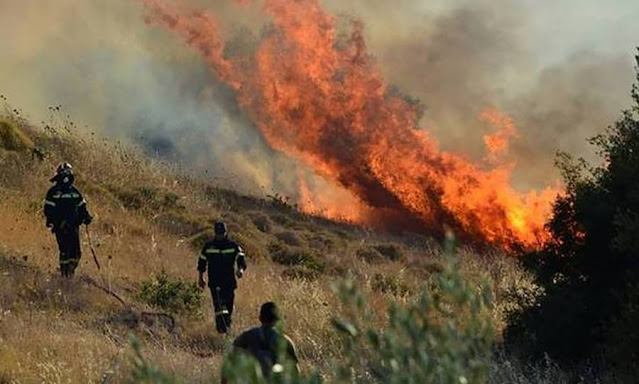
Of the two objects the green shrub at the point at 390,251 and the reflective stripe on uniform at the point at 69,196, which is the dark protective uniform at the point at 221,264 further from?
the green shrub at the point at 390,251

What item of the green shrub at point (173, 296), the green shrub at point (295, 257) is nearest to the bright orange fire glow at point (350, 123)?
the green shrub at point (295, 257)

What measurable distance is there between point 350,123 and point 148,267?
17474 mm

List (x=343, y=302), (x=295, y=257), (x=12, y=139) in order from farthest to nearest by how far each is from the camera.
Answer: (x=12, y=139) → (x=295, y=257) → (x=343, y=302)

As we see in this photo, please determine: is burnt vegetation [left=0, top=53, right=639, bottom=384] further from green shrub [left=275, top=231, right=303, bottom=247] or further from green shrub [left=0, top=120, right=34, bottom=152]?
green shrub [left=275, top=231, right=303, bottom=247]

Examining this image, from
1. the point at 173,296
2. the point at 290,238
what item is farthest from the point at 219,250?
the point at 290,238

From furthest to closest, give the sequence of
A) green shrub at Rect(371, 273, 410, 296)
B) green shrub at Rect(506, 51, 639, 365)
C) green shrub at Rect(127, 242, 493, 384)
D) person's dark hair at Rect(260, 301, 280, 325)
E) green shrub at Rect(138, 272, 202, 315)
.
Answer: green shrub at Rect(371, 273, 410, 296) → green shrub at Rect(138, 272, 202, 315) → green shrub at Rect(506, 51, 639, 365) → person's dark hair at Rect(260, 301, 280, 325) → green shrub at Rect(127, 242, 493, 384)

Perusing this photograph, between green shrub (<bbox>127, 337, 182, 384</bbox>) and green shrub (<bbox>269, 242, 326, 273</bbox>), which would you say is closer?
green shrub (<bbox>127, 337, 182, 384</bbox>)

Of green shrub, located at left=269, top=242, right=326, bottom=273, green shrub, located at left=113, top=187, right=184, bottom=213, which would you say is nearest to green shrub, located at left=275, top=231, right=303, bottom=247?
green shrub, located at left=269, top=242, right=326, bottom=273

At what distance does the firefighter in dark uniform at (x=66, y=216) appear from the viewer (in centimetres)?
1585

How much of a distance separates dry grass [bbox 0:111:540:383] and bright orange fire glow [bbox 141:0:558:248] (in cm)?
206

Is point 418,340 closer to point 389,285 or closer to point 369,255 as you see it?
point 389,285

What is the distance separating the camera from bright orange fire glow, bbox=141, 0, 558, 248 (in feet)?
108

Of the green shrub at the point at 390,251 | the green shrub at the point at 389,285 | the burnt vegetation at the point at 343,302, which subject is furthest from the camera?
the green shrub at the point at 390,251

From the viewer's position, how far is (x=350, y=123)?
35.2 meters
